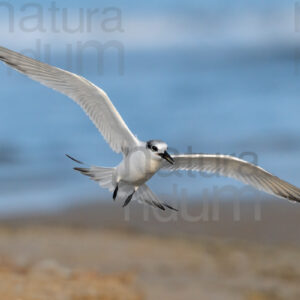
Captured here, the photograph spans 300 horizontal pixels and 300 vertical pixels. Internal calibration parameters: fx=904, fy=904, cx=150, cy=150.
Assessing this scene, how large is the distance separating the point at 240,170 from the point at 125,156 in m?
1.15

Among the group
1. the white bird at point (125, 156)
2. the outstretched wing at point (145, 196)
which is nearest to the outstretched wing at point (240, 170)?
the white bird at point (125, 156)

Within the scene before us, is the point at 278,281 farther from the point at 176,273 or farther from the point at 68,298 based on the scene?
Result: the point at 68,298

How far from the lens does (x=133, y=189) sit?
26.9 ft

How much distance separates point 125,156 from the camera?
7941 mm

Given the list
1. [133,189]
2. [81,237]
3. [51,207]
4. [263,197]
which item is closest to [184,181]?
[263,197]

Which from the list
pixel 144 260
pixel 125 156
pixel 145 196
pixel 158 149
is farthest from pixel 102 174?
pixel 144 260

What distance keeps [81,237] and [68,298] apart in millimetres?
1834

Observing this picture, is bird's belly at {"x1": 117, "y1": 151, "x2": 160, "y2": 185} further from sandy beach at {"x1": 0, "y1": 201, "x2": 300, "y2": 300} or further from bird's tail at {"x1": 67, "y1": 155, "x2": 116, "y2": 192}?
sandy beach at {"x1": 0, "y1": 201, "x2": 300, "y2": 300}

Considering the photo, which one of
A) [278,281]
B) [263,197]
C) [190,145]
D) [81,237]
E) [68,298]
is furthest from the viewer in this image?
[190,145]

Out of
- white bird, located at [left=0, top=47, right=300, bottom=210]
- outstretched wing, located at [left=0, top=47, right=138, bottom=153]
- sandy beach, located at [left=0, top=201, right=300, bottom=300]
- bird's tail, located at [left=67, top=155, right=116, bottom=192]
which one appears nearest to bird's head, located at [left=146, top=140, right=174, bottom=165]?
white bird, located at [left=0, top=47, right=300, bottom=210]

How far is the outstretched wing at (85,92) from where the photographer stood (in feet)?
24.8

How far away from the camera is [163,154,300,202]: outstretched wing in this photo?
319 inches

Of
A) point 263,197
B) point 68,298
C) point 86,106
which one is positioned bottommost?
point 68,298

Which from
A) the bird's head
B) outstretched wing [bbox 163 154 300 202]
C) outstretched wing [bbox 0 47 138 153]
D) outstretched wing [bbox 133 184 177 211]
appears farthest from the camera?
outstretched wing [bbox 133 184 177 211]
